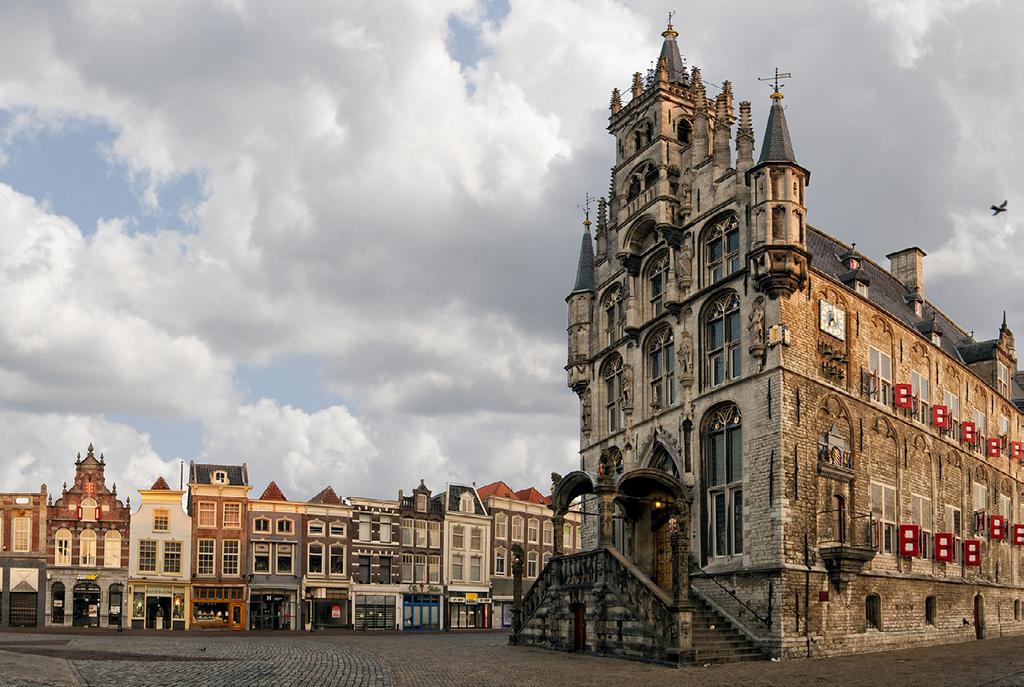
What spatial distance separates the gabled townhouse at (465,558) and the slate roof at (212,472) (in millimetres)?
14349

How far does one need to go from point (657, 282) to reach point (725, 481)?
8431 mm

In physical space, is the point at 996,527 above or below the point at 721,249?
below

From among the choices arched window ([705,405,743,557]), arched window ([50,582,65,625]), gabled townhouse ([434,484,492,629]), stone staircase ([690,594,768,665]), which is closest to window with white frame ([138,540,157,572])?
arched window ([50,582,65,625])

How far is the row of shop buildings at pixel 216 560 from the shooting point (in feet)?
220

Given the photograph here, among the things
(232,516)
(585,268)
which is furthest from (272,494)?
(585,268)

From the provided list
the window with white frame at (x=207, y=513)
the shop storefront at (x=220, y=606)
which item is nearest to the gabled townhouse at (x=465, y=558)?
the shop storefront at (x=220, y=606)

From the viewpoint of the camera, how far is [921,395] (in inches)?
1501

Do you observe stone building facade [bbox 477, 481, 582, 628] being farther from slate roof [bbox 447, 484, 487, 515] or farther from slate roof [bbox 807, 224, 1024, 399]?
slate roof [bbox 807, 224, 1024, 399]

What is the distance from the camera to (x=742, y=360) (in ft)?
106

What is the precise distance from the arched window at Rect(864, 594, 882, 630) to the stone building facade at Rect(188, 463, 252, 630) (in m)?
45.8

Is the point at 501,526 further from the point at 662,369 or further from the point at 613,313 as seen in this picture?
the point at 662,369

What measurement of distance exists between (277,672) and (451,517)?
51.9 metres

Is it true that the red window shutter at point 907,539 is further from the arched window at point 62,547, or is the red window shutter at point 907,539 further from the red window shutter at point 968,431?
the arched window at point 62,547

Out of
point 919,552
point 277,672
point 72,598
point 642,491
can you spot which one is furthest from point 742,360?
point 72,598
